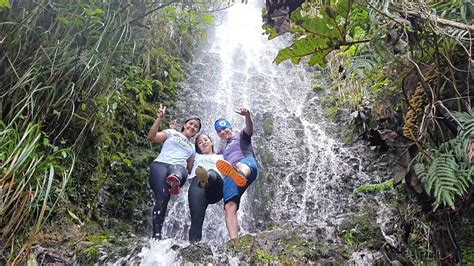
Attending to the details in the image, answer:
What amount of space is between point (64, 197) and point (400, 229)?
2412 mm

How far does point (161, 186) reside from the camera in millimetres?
3328

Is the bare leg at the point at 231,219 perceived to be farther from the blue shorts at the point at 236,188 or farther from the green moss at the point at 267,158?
the green moss at the point at 267,158

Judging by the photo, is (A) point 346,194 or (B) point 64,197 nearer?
(B) point 64,197

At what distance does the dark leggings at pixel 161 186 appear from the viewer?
3283 millimetres

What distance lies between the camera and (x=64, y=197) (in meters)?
3.20

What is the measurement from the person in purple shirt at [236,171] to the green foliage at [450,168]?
128cm

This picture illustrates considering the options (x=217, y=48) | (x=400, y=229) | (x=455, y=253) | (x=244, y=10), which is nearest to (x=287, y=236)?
(x=400, y=229)

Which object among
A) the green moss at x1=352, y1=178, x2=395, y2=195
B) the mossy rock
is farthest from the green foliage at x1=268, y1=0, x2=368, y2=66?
the green moss at x1=352, y1=178, x2=395, y2=195

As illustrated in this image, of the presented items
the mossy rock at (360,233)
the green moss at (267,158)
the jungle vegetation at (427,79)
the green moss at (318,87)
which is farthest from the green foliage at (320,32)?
the green moss at (318,87)

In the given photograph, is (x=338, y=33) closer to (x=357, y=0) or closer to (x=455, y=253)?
(x=357, y=0)

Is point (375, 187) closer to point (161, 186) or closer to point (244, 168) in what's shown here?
point (244, 168)

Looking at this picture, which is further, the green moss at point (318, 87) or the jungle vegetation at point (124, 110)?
the green moss at point (318, 87)

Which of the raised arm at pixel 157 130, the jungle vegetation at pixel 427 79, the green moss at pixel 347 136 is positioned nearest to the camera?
the jungle vegetation at pixel 427 79

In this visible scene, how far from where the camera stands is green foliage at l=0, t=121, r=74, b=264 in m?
2.55
